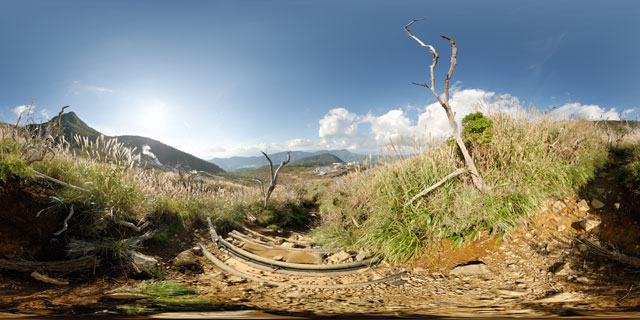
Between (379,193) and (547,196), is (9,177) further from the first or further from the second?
(547,196)

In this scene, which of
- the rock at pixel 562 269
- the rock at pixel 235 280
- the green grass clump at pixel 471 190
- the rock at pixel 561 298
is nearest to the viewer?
the rock at pixel 561 298

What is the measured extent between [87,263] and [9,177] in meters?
1.75

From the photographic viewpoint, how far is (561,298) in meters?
2.02

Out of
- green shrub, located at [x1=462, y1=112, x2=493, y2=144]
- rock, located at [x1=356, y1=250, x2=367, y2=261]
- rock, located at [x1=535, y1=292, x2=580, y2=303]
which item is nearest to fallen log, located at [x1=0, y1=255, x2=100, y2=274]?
rock, located at [x1=356, y1=250, x2=367, y2=261]

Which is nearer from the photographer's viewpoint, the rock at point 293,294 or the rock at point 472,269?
the rock at point 293,294

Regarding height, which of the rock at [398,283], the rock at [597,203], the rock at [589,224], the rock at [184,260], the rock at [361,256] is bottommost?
the rock at [361,256]

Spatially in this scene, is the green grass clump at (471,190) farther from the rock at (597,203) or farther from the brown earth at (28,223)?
the brown earth at (28,223)

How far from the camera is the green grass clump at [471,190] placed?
12.4 feet

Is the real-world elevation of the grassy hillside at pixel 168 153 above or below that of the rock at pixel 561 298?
above

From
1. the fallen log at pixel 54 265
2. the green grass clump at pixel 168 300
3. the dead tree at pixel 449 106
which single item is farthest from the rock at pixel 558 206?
the fallen log at pixel 54 265

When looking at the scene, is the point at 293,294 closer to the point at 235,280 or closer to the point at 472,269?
the point at 235,280

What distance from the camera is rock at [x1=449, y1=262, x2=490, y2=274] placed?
120 inches

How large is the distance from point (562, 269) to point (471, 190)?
156 centimetres

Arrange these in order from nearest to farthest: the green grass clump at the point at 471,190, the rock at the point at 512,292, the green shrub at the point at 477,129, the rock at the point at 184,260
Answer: the rock at the point at 512,292 < the rock at the point at 184,260 < the green grass clump at the point at 471,190 < the green shrub at the point at 477,129
